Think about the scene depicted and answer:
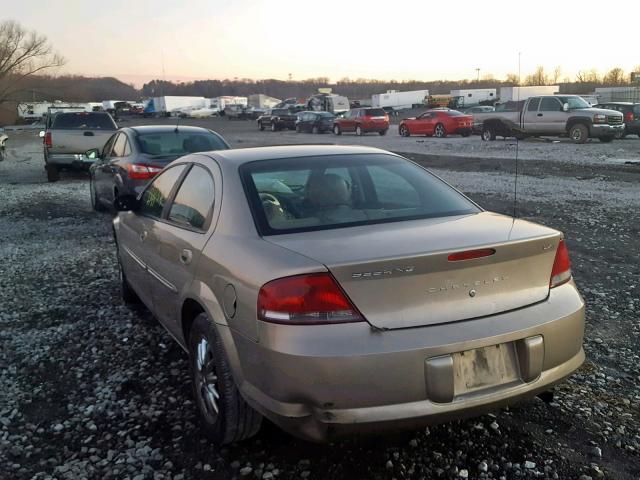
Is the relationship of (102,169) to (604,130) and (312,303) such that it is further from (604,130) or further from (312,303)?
(604,130)

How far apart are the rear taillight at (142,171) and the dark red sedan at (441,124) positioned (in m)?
24.6

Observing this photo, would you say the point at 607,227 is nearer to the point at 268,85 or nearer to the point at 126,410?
the point at 126,410

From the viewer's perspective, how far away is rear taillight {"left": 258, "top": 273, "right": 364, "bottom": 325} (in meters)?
2.59

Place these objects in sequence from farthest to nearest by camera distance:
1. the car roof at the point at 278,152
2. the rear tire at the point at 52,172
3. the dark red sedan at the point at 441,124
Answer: the dark red sedan at the point at 441,124, the rear tire at the point at 52,172, the car roof at the point at 278,152

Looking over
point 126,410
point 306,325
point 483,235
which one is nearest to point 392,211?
point 483,235

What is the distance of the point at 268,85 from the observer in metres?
175

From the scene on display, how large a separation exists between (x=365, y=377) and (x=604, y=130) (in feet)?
78.8

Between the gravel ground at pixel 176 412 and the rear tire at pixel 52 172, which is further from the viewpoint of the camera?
the rear tire at pixel 52 172

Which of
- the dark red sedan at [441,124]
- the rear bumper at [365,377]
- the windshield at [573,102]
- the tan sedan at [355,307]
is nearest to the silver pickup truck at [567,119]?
the windshield at [573,102]

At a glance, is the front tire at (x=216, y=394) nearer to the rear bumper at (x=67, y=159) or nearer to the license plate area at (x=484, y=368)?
the license plate area at (x=484, y=368)

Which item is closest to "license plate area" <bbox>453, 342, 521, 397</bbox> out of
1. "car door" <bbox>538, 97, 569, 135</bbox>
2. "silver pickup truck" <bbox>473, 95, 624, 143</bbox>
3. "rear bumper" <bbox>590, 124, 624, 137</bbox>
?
"silver pickup truck" <bbox>473, 95, 624, 143</bbox>

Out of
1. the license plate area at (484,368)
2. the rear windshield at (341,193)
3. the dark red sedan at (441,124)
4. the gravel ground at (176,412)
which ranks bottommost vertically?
the gravel ground at (176,412)

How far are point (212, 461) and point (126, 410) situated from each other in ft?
2.82

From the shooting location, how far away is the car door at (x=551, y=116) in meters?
24.3
